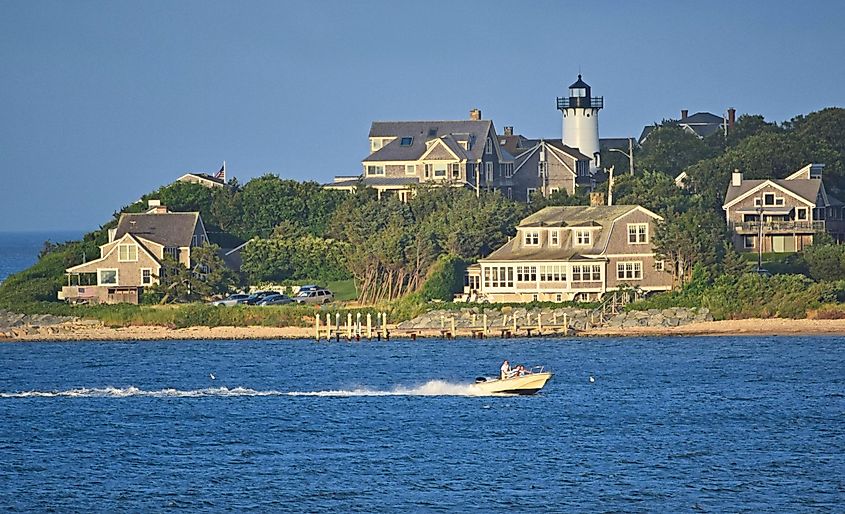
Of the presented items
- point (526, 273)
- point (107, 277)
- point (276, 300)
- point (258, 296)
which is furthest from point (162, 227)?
point (526, 273)

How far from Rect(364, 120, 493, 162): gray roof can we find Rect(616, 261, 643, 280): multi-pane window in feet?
91.7

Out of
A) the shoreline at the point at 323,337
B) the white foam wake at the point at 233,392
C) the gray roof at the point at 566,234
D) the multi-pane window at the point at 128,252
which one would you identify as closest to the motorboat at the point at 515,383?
the white foam wake at the point at 233,392

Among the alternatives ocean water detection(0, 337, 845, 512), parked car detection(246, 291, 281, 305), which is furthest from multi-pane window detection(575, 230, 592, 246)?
parked car detection(246, 291, 281, 305)

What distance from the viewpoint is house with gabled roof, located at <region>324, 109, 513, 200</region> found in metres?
113

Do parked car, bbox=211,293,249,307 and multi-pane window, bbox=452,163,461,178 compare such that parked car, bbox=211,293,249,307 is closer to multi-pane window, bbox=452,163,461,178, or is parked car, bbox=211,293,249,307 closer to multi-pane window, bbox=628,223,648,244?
multi-pane window, bbox=628,223,648,244

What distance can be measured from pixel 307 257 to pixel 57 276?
13.9 metres

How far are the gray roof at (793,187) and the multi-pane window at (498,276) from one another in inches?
733

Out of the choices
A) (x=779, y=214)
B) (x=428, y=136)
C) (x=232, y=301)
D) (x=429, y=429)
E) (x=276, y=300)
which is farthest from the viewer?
(x=428, y=136)

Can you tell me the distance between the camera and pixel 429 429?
179ft

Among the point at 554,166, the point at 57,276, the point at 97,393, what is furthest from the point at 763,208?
the point at 97,393

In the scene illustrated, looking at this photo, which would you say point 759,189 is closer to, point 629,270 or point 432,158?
point 629,270

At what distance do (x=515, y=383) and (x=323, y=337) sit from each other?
85.9 feet

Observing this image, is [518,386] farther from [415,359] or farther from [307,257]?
[307,257]

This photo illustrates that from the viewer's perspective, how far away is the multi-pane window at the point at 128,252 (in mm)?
93250
